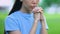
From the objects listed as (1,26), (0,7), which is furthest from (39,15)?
(0,7)

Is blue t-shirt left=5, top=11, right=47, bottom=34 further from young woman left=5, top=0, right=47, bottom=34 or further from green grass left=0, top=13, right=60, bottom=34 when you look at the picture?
green grass left=0, top=13, right=60, bottom=34

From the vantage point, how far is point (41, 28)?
1410 mm

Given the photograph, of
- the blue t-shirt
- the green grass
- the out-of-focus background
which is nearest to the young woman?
the blue t-shirt


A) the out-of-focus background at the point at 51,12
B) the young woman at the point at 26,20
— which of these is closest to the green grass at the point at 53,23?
the out-of-focus background at the point at 51,12

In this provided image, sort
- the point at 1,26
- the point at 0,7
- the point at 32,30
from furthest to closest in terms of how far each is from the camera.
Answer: the point at 0,7 < the point at 1,26 < the point at 32,30

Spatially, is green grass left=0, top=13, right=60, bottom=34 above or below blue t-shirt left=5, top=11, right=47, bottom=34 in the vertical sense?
below

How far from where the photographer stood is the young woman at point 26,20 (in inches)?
52.3

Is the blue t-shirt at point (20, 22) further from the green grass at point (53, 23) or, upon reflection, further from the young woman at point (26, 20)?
the green grass at point (53, 23)

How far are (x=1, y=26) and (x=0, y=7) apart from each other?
339 mm

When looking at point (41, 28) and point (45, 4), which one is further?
point (45, 4)

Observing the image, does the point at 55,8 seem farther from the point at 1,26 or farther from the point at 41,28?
the point at 41,28

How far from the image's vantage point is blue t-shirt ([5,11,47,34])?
1.33 meters

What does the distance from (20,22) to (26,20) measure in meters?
0.05

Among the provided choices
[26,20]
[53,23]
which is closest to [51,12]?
[53,23]
